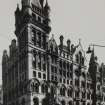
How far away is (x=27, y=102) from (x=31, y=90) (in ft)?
8.23

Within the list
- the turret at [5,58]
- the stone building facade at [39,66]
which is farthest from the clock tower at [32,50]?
the turret at [5,58]

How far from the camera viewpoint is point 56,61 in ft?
209

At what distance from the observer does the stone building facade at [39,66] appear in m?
57.8

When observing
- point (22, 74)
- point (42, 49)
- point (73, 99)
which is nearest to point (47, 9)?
point (42, 49)

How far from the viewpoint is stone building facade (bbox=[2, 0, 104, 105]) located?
57812 millimetres

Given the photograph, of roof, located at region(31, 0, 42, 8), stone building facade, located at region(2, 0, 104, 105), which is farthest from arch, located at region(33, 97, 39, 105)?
roof, located at region(31, 0, 42, 8)

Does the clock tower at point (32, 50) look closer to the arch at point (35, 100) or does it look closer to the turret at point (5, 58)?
the arch at point (35, 100)

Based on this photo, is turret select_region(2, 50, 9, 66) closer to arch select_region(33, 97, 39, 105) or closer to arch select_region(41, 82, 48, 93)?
arch select_region(41, 82, 48, 93)

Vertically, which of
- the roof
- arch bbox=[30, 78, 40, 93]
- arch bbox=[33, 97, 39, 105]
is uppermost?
the roof

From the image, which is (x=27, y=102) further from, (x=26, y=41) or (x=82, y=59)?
(x=82, y=59)

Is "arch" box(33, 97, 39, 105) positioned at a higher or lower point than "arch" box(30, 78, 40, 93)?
lower

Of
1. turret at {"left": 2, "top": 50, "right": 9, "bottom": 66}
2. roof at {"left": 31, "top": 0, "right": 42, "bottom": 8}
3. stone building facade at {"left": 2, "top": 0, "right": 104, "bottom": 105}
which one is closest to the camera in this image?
stone building facade at {"left": 2, "top": 0, "right": 104, "bottom": 105}

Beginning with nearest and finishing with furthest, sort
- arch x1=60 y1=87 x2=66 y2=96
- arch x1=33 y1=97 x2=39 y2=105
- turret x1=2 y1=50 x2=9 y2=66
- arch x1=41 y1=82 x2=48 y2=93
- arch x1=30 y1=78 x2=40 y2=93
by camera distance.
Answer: arch x1=30 y1=78 x2=40 y2=93
arch x1=33 y1=97 x2=39 y2=105
arch x1=41 y1=82 x2=48 y2=93
arch x1=60 y1=87 x2=66 y2=96
turret x1=2 y1=50 x2=9 y2=66

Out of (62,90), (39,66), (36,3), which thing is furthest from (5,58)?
(62,90)
